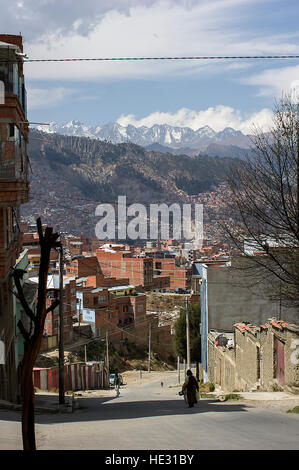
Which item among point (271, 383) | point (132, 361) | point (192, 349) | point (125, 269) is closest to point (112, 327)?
point (132, 361)

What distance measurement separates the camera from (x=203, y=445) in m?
6.52

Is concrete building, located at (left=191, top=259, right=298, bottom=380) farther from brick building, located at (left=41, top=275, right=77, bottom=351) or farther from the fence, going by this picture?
brick building, located at (left=41, top=275, right=77, bottom=351)

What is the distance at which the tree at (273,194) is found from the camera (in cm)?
1245

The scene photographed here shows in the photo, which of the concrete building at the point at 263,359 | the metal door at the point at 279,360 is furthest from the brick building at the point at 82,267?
the metal door at the point at 279,360

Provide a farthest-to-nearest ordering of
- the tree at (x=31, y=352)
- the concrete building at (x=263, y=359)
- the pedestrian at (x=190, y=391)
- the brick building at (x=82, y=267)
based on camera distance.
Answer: the brick building at (x=82, y=267) → the concrete building at (x=263, y=359) → the pedestrian at (x=190, y=391) → the tree at (x=31, y=352)

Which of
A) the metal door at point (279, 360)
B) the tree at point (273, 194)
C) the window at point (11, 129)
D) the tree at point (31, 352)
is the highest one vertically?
the window at point (11, 129)

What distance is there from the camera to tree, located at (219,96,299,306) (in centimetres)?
1245

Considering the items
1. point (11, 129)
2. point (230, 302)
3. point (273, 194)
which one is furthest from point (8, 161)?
point (230, 302)

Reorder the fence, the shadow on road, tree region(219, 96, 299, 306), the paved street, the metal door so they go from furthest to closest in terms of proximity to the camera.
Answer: the fence → the metal door → tree region(219, 96, 299, 306) → the shadow on road → the paved street

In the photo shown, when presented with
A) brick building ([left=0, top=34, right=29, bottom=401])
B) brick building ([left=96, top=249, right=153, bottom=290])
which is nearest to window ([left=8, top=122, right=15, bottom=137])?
brick building ([left=0, top=34, right=29, bottom=401])

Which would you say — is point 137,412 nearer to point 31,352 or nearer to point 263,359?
point 263,359

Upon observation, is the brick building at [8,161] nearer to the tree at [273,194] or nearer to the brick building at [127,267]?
the tree at [273,194]

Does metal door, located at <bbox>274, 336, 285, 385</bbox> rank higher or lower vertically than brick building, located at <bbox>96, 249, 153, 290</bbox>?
lower
